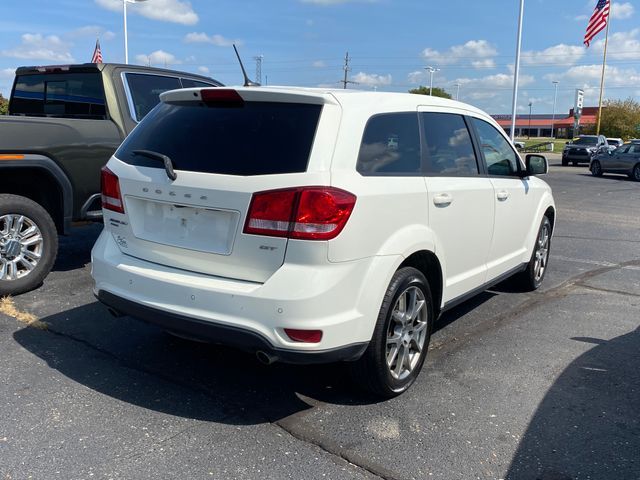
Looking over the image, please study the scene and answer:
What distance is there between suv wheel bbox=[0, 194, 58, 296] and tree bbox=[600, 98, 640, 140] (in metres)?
71.6

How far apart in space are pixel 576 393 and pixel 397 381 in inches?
46.7

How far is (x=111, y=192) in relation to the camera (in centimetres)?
364

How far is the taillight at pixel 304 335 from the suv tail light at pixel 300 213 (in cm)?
46

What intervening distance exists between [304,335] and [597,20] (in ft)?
116

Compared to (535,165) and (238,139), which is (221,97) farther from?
(535,165)

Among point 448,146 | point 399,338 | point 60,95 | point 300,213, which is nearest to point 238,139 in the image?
point 300,213

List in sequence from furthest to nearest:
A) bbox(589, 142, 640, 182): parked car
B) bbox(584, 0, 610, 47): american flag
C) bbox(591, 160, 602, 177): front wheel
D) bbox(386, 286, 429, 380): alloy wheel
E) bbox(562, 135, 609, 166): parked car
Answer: bbox(562, 135, 609, 166): parked car < bbox(584, 0, 610, 47): american flag < bbox(591, 160, 602, 177): front wheel < bbox(589, 142, 640, 182): parked car < bbox(386, 286, 429, 380): alloy wheel

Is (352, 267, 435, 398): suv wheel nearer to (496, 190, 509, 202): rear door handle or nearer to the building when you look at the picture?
(496, 190, 509, 202): rear door handle

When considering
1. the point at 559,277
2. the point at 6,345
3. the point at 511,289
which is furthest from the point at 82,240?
the point at 559,277

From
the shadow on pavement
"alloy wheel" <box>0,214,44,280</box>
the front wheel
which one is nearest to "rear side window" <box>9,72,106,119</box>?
"alloy wheel" <box>0,214,44,280</box>

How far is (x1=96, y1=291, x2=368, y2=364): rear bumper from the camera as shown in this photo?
9.63ft

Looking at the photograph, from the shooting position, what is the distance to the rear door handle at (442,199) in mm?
3730

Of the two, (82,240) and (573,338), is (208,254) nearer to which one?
(573,338)

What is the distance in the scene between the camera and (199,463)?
2.81m
